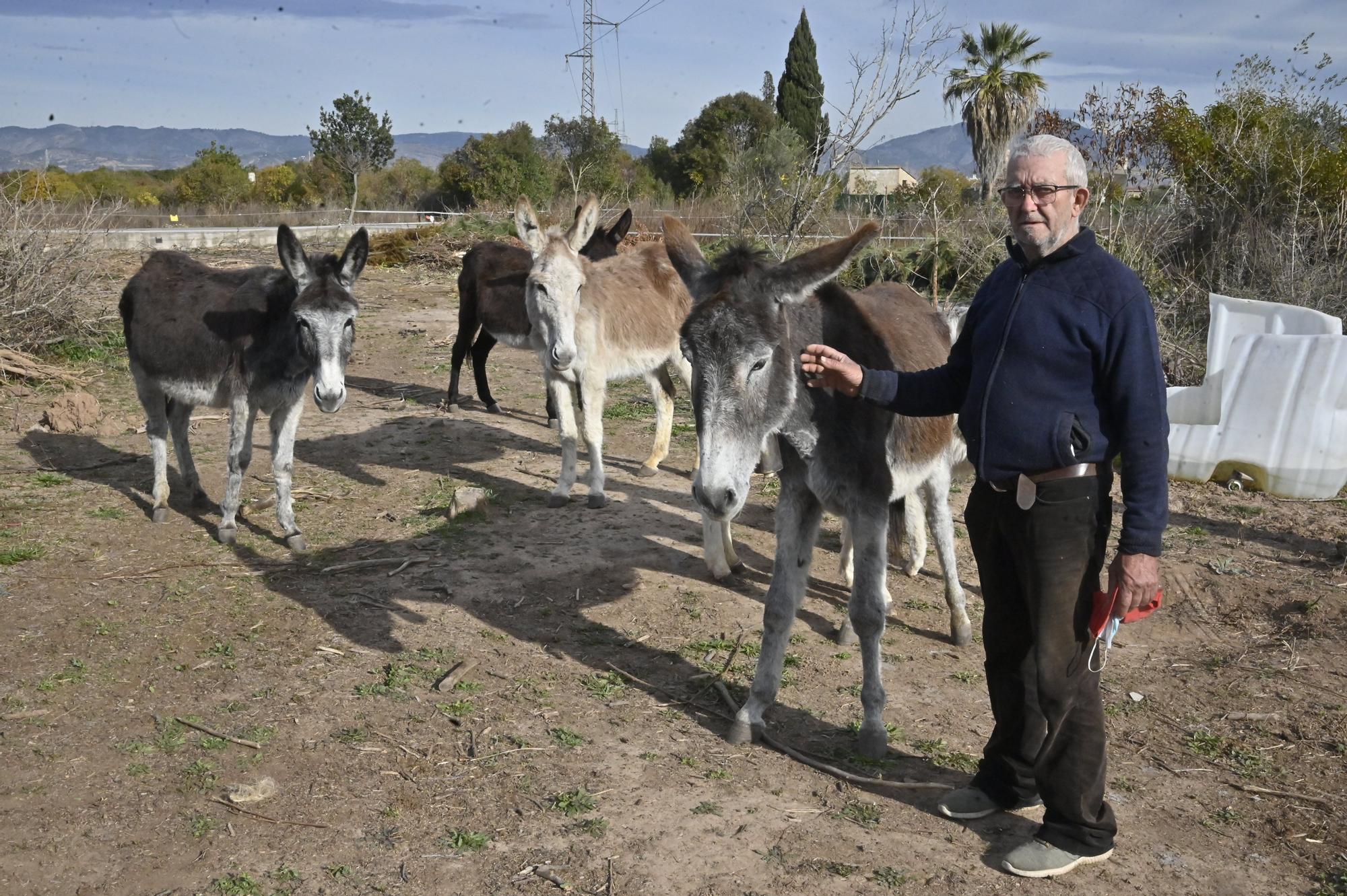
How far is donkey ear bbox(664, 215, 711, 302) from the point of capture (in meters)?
3.97

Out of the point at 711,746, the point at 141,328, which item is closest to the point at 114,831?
the point at 711,746

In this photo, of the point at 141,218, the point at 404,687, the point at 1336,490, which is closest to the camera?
the point at 404,687

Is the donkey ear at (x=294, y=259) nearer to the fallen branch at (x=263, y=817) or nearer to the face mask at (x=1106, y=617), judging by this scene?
the fallen branch at (x=263, y=817)

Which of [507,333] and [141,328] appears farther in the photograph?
[507,333]

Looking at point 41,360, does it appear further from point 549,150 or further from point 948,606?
point 549,150

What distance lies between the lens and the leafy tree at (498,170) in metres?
28.7

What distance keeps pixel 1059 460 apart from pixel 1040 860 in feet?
4.64

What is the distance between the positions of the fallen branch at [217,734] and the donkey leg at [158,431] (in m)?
3.27

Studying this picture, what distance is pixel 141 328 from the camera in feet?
24.5

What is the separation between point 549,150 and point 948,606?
37.7 m

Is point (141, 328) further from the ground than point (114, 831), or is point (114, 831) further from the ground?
point (141, 328)

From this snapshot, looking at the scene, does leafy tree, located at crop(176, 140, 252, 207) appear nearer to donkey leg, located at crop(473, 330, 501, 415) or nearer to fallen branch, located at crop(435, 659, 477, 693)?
donkey leg, located at crop(473, 330, 501, 415)

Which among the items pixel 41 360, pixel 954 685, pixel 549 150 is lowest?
pixel 954 685

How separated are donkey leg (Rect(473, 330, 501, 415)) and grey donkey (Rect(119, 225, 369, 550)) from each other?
345 centimetres
